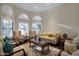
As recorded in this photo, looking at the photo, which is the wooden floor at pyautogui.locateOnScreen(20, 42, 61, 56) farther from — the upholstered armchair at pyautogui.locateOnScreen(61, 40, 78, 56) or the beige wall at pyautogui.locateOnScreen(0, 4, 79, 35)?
the beige wall at pyautogui.locateOnScreen(0, 4, 79, 35)

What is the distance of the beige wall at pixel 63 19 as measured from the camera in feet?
7.05

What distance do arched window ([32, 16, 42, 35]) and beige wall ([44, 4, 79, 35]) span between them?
0.37ft

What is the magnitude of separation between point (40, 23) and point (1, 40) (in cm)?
77

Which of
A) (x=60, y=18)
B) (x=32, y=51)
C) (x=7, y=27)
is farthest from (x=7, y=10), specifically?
(x=60, y=18)

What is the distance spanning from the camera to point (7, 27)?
2141 mm

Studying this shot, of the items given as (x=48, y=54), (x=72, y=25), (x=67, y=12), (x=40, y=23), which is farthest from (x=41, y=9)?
(x=48, y=54)

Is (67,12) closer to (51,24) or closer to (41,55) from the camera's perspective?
(51,24)

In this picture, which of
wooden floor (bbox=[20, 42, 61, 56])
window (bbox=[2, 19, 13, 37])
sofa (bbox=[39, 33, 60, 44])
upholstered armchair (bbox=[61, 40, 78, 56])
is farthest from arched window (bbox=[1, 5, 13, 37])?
upholstered armchair (bbox=[61, 40, 78, 56])

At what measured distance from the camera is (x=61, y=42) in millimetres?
2156

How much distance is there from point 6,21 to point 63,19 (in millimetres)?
1044

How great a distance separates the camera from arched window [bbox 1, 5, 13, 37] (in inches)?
83.7

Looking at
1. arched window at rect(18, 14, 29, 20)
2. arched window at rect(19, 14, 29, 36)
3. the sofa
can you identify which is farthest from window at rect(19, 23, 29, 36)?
the sofa

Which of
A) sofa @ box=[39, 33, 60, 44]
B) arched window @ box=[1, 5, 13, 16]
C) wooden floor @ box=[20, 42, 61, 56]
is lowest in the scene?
wooden floor @ box=[20, 42, 61, 56]

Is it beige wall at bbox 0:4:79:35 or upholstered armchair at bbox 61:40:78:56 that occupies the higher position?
beige wall at bbox 0:4:79:35
